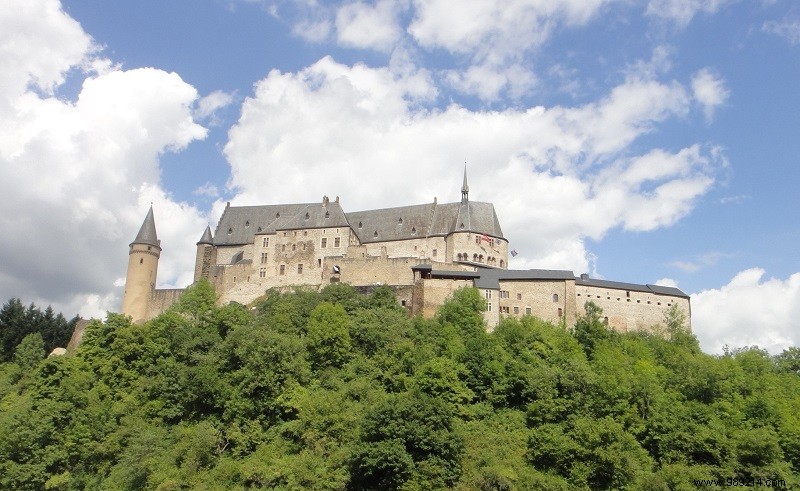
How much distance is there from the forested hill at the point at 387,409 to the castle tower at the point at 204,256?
55.3 ft

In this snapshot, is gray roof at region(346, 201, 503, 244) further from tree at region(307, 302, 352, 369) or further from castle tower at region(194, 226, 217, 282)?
tree at region(307, 302, 352, 369)

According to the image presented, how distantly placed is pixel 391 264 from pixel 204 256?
2024cm

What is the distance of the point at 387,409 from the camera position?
35.4 metres

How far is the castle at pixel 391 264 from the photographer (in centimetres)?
5597

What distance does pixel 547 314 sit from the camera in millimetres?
55562

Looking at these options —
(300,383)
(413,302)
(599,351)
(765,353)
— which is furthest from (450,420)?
(765,353)

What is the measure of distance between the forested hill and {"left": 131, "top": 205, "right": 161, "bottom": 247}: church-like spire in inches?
664

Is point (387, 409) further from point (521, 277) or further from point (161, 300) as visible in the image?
point (161, 300)

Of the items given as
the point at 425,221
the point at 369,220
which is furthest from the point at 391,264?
the point at 369,220

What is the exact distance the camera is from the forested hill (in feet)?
117

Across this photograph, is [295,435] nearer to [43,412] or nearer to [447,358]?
[447,358]

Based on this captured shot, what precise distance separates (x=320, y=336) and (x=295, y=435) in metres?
8.22

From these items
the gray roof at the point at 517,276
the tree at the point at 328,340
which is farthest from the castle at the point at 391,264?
the tree at the point at 328,340

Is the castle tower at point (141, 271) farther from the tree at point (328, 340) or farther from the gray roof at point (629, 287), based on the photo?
the gray roof at point (629, 287)
